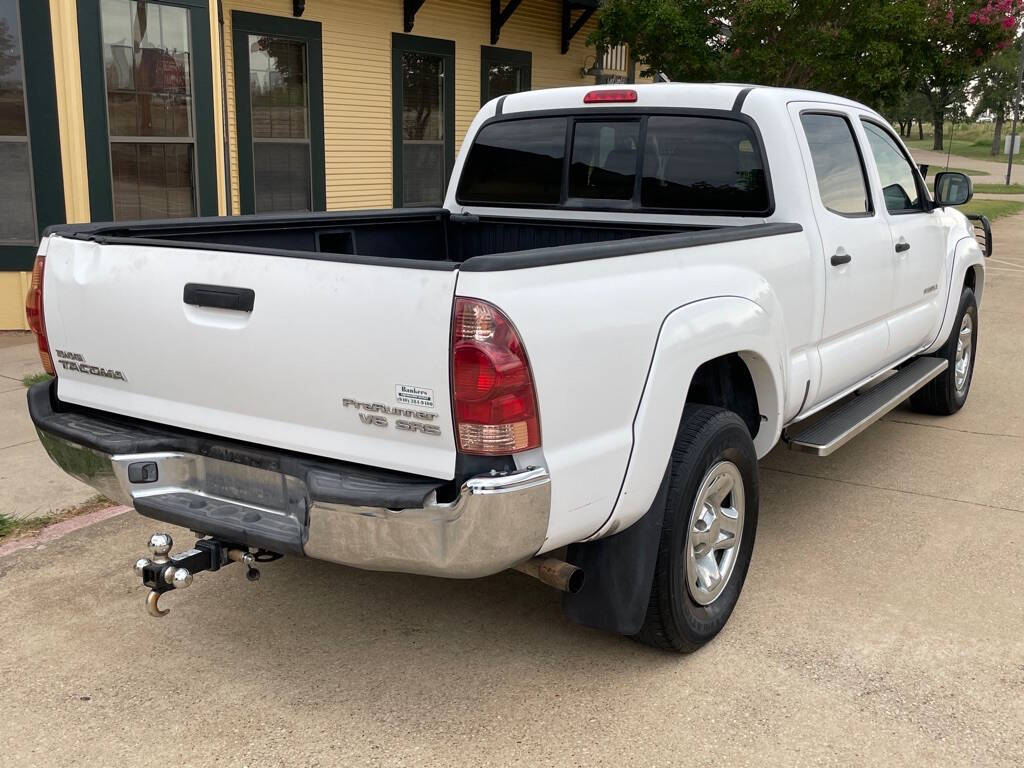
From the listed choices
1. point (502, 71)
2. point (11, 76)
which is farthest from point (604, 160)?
point (502, 71)

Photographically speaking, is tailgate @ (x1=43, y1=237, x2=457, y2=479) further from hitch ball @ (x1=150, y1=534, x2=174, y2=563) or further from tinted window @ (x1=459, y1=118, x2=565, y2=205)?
tinted window @ (x1=459, y1=118, x2=565, y2=205)

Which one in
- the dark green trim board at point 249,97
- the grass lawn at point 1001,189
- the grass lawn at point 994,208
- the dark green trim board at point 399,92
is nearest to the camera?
the dark green trim board at point 249,97

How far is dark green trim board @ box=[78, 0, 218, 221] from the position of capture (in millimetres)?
8641

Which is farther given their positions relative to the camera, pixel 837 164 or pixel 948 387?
pixel 948 387

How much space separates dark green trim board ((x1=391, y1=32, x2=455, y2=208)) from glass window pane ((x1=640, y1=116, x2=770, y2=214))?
28.2ft

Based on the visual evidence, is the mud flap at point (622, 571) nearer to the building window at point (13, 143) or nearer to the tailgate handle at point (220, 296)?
the tailgate handle at point (220, 296)

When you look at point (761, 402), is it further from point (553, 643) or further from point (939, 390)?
point (939, 390)

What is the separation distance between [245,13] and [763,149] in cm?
780

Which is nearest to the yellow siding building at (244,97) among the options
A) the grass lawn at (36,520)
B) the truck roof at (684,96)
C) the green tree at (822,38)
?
the green tree at (822,38)

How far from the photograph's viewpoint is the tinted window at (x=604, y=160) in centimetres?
484

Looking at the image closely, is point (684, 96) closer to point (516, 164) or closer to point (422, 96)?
point (516, 164)

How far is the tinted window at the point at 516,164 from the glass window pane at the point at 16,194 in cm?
498

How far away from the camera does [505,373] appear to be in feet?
9.05

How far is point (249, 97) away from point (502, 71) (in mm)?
4762
